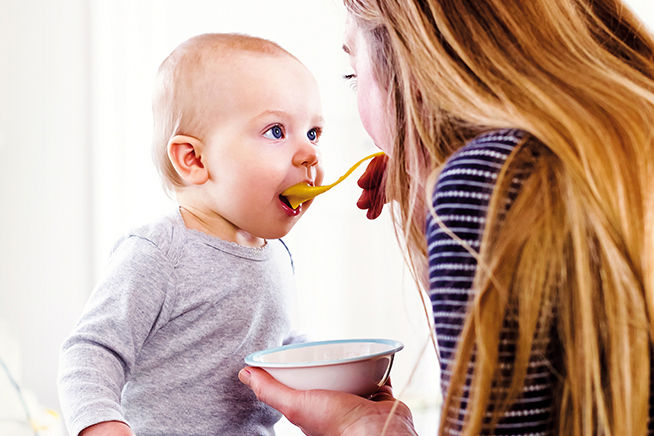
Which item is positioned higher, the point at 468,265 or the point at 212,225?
the point at 468,265

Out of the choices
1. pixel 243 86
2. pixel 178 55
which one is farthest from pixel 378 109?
pixel 178 55

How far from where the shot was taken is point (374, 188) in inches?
46.8

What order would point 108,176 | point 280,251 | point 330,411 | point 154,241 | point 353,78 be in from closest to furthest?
1. point 330,411
2. point 154,241
3. point 353,78
4. point 280,251
5. point 108,176

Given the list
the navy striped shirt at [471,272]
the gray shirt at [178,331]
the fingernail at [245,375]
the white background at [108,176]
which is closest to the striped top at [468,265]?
the navy striped shirt at [471,272]

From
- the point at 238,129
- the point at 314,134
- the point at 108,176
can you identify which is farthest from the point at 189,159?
the point at 108,176

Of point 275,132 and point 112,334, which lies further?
point 275,132

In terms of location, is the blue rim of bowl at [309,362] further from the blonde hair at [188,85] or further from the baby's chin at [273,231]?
the blonde hair at [188,85]

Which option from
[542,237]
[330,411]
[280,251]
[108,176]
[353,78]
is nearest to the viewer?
[542,237]

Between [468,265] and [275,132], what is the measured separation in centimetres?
57

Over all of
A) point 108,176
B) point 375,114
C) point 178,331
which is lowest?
point 108,176

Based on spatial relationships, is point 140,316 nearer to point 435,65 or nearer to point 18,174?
point 435,65

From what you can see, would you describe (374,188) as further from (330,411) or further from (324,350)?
(330,411)

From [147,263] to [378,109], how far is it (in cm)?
40

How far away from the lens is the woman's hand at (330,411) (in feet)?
2.98
